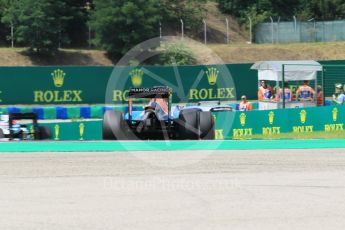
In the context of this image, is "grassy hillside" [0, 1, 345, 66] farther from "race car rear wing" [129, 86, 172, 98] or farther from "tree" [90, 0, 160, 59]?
"race car rear wing" [129, 86, 172, 98]

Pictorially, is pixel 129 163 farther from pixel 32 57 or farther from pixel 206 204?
pixel 32 57

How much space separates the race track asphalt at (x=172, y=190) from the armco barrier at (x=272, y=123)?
222 inches

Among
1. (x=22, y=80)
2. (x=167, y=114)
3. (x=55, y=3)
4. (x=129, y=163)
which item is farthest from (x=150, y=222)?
(x=55, y=3)

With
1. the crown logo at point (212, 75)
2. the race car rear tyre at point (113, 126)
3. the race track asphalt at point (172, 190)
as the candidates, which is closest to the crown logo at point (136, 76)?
the crown logo at point (212, 75)

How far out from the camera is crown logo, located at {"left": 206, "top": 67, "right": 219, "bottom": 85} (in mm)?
33750

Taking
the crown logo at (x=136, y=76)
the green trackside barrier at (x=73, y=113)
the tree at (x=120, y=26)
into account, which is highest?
the tree at (x=120, y=26)

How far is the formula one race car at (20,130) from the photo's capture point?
53.0 feet

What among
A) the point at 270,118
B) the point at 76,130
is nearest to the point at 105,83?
the point at 270,118

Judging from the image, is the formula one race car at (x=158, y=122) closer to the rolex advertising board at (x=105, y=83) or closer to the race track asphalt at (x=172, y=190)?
the race track asphalt at (x=172, y=190)

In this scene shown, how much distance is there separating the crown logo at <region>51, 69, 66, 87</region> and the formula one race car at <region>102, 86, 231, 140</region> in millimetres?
16171

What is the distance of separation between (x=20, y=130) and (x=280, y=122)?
25.6ft

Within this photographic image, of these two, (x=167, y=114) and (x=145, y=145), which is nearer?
(x=145, y=145)

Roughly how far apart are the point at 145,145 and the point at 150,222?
710 centimetres

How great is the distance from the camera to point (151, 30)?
161 feet
